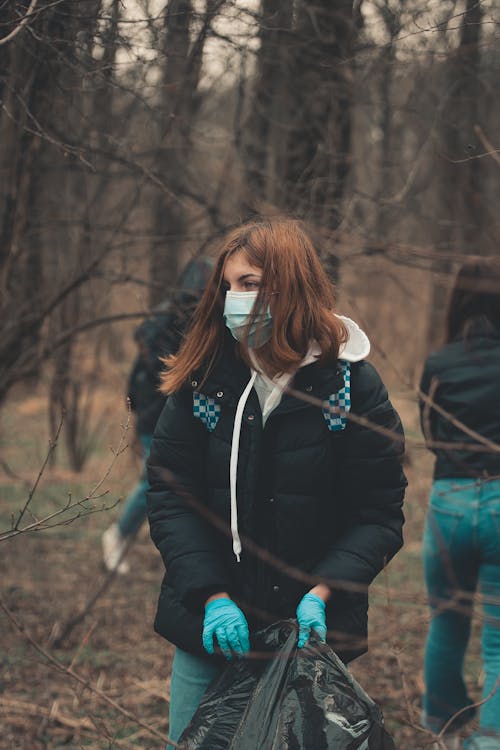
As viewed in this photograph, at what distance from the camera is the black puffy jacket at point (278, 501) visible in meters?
2.30

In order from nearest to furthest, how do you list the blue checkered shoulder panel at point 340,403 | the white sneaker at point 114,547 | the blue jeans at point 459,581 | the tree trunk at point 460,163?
the blue checkered shoulder panel at point 340,403, the blue jeans at point 459,581, the tree trunk at point 460,163, the white sneaker at point 114,547

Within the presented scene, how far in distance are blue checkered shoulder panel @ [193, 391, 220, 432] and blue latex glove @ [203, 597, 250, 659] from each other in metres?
0.47

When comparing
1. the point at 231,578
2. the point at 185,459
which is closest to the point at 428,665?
the point at 231,578

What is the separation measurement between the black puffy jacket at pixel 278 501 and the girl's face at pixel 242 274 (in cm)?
17

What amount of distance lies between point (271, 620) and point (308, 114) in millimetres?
3536

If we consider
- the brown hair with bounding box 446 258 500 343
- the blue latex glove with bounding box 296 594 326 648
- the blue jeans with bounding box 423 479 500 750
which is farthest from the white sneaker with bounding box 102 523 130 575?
the blue latex glove with bounding box 296 594 326 648

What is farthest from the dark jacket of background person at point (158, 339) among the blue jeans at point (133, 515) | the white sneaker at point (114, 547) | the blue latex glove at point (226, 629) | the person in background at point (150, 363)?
the blue latex glove at point (226, 629)

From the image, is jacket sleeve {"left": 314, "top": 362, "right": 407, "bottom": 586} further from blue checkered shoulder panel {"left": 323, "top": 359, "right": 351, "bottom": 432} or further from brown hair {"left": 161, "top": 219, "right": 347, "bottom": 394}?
brown hair {"left": 161, "top": 219, "right": 347, "bottom": 394}

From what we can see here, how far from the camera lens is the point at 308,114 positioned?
5.13 meters

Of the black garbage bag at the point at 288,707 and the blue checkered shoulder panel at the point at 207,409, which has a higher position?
the blue checkered shoulder panel at the point at 207,409

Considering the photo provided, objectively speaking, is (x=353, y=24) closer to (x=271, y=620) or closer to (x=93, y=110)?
(x=93, y=110)

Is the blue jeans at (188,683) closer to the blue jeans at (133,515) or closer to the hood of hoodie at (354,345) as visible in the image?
the hood of hoodie at (354,345)

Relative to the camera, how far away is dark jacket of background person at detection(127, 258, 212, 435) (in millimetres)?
4266

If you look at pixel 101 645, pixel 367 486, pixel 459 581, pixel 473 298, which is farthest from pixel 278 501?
pixel 101 645
